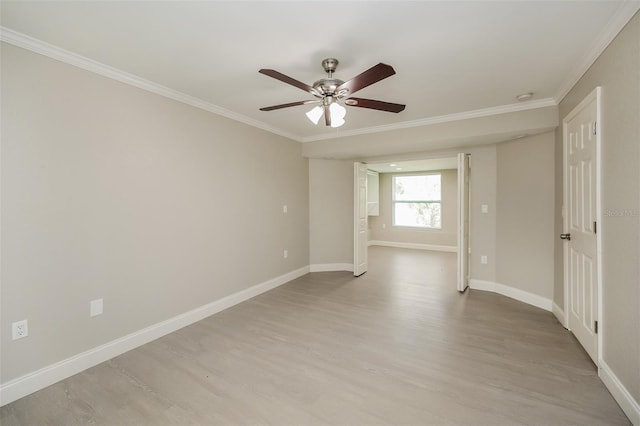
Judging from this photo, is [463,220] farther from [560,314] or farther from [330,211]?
[330,211]

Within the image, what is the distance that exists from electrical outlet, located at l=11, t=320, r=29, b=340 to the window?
25.5ft

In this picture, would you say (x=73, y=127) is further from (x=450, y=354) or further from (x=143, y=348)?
(x=450, y=354)

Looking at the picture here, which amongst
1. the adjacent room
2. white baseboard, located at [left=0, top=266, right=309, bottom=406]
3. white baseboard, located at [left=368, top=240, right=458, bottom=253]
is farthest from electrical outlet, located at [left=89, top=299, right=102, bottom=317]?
white baseboard, located at [left=368, top=240, right=458, bottom=253]

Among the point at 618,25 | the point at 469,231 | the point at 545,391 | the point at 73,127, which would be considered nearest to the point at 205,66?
the point at 73,127

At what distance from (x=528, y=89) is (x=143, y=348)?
4.51 metres

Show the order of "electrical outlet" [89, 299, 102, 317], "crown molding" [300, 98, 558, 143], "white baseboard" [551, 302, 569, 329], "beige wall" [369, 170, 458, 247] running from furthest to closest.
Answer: "beige wall" [369, 170, 458, 247]
"crown molding" [300, 98, 558, 143]
"white baseboard" [551, 302, 569, 329]
"electrical outlet" [89, 299, 102, 317]

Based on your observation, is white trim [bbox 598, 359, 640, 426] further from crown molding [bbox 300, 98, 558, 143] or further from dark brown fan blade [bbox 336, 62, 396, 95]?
crown molding [bbox 300, 98, 558, 143]

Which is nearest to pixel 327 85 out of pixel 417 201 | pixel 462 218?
pixel 462 218

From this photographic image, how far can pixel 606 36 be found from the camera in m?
1.93

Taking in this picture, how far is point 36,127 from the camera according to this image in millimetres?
2025

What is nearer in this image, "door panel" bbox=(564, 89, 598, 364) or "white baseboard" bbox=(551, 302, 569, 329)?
"door panel" bbox=(564, 89, 598, 364)

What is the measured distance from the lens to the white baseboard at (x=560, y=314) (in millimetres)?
2911

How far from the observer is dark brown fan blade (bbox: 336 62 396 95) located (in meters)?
1.72

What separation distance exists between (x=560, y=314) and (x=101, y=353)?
453 centimetres
